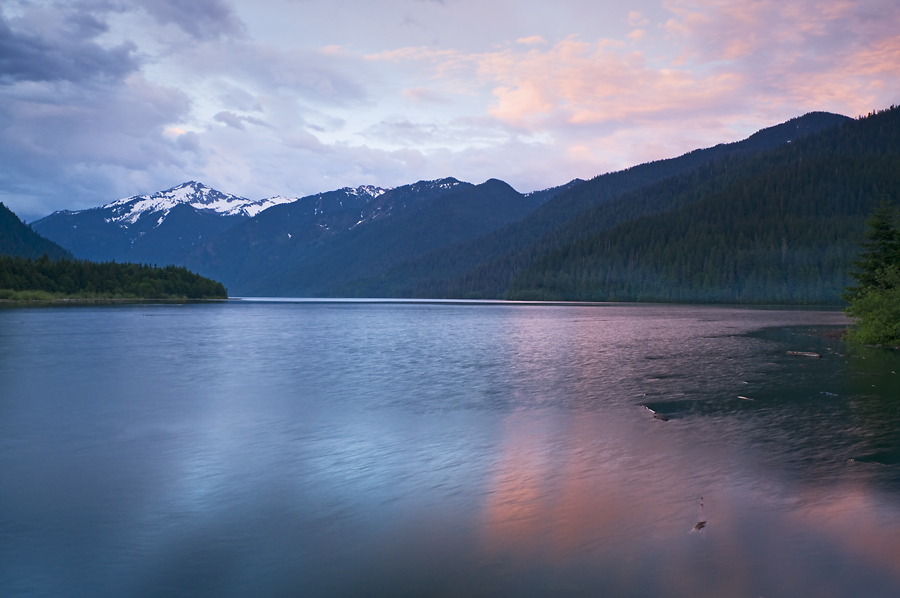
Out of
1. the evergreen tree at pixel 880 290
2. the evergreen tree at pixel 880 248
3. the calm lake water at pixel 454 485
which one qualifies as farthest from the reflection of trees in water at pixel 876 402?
the evergreen tree at pixel 880 248

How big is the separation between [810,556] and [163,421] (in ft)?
78.2

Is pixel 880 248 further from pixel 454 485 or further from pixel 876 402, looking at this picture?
pixel 454 485

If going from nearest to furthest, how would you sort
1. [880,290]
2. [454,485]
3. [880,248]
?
[454,485] < [880,290] < [880,248]

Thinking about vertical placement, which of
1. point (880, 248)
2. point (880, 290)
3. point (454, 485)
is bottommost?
point (454, 485)

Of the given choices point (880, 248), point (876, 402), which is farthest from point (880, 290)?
point (876, 402)

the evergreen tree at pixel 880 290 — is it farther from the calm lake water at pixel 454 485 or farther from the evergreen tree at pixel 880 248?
the calm lake water at pixel 454 485

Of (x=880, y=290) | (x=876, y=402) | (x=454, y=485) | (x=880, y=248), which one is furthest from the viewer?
(x=880, y=248)

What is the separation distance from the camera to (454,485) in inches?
669

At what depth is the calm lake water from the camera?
1136 cm

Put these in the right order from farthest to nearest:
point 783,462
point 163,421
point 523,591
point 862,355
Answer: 1. point 862,355
2. point 163,421
3. point 783,462
4. point 523,591

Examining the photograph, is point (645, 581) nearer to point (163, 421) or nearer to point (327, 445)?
point (327, 445)

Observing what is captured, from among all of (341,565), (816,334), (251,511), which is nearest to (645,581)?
(341,565)

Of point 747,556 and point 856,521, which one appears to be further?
point 856,521

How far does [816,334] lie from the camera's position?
6919 cm
